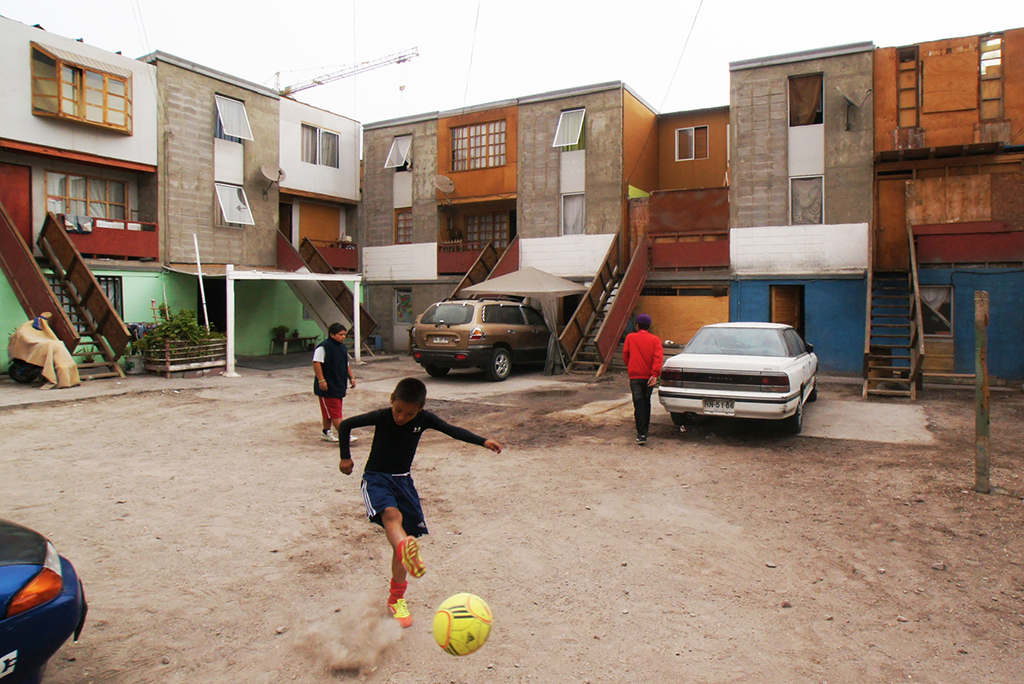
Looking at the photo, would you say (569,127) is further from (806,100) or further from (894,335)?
(894,335)

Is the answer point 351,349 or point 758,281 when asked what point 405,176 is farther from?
point 758,281

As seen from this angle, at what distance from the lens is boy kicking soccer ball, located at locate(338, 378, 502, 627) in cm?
373

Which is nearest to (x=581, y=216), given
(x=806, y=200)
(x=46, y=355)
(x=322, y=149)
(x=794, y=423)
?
(x=806, y=200)

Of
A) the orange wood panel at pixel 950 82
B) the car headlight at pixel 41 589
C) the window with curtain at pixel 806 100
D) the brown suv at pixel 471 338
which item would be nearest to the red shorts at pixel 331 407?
the car headlight at pixel 41 589

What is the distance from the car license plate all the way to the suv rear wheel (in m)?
6.74

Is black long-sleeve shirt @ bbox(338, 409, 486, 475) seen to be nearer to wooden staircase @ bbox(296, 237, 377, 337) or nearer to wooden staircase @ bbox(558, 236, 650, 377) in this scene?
wooden staircase @ bbox(558, 236, 650, 377)

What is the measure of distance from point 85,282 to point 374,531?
1353 cm

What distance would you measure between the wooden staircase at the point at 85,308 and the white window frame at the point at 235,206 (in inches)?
176

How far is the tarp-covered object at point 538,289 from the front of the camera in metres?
16.1

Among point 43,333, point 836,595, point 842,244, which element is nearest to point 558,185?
point 842,244

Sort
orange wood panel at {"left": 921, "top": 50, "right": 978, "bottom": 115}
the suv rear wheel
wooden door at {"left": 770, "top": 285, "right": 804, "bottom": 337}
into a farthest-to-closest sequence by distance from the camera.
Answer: wooden door at {"left": 770, "top": 285, "right": 804, "bottom": 337} → orange wood panel at {"left": 921, "top": 50, "right": 978, "bottom": 115} → the suv rear wheel

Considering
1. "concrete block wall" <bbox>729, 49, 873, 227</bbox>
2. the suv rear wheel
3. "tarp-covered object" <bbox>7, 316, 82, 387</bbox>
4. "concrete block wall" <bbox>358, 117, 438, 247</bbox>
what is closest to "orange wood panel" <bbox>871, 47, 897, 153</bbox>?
"concrete block wall" <bbox>729, 49, 873, 227</bbox>

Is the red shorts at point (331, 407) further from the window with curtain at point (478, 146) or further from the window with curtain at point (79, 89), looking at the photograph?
the window with curtain at point (478, 146)

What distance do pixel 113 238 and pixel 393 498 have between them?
54.2 feet
